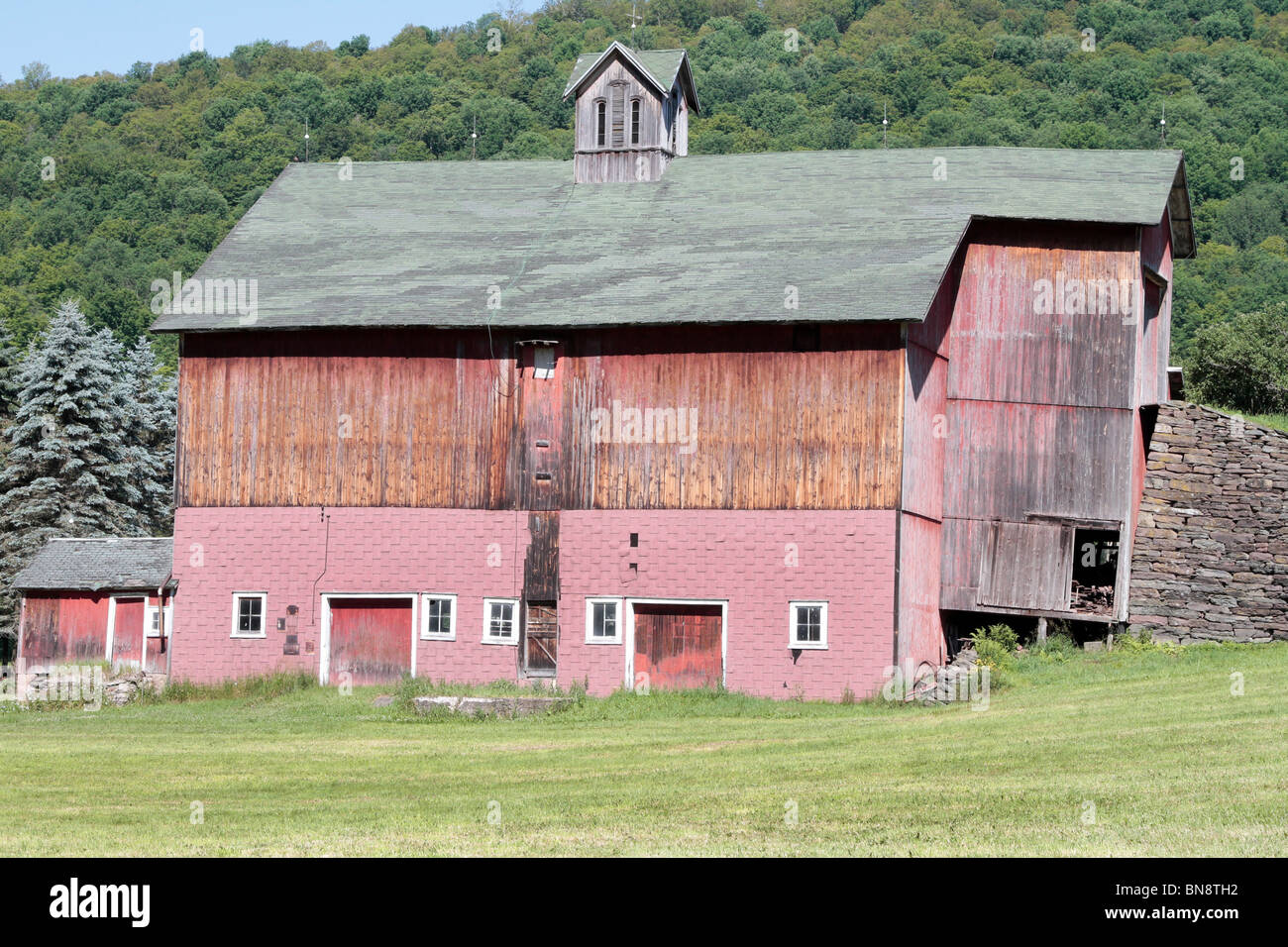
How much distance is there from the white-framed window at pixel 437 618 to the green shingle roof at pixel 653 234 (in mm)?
5642

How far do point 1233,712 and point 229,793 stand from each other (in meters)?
14.2

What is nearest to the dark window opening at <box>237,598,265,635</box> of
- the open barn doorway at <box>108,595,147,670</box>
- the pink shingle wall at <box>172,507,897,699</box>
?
the pink shingle wall at <box>172,507,897,699</box>

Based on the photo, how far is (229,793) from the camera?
75.6 ft

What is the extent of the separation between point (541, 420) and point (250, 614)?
7.44 m

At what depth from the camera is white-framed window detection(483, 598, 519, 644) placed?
36.7 m

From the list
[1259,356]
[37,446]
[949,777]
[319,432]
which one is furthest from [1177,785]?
[37,446]

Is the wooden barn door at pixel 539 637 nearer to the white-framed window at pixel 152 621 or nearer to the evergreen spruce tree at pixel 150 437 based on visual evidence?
the white-framed window at pixel 152 621

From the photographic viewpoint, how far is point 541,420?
36.7 meters

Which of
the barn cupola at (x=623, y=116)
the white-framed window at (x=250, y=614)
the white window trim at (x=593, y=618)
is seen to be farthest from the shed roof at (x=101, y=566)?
the barn cupola at (x=623, y=116)

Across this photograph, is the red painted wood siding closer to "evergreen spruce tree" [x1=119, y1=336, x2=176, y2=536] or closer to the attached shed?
the attached shed

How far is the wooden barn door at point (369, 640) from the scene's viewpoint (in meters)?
37.2

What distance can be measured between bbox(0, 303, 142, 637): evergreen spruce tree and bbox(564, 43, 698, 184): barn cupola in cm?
2379

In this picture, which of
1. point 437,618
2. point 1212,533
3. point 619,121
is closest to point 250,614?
point 437,618

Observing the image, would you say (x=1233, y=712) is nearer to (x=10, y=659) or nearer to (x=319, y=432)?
(x=319, y=432)
